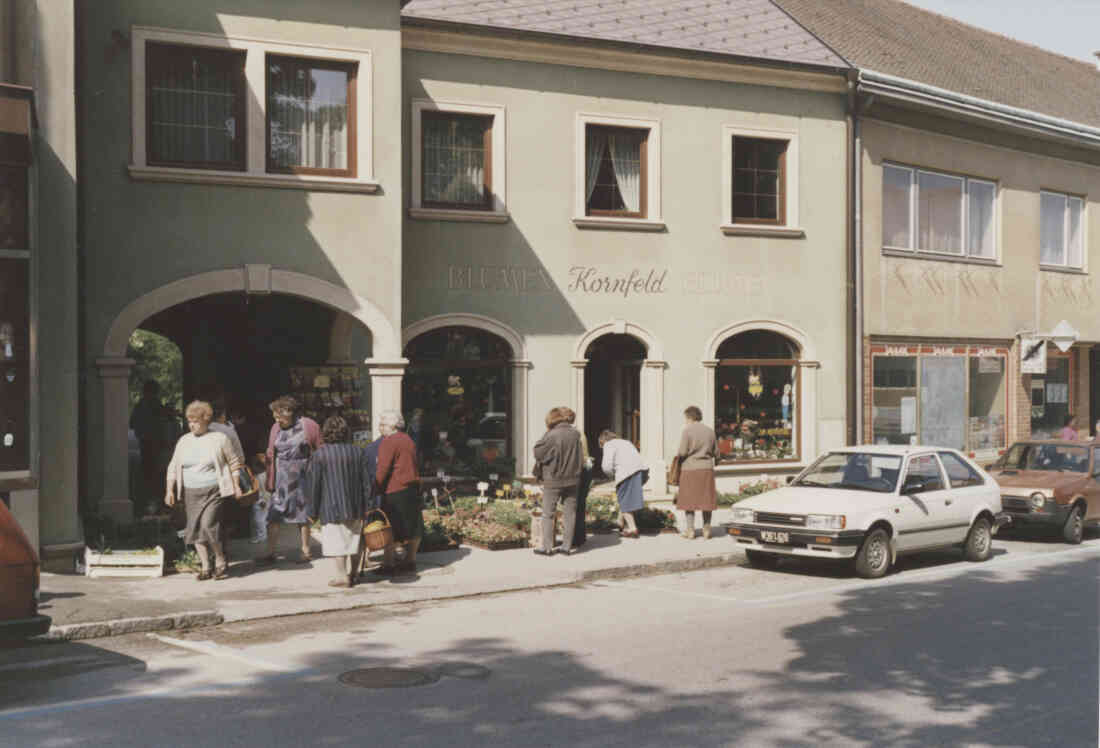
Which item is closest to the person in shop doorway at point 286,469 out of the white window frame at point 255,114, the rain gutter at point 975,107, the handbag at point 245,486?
the handbag at point 245,486

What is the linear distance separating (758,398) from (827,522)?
7334 millimetres

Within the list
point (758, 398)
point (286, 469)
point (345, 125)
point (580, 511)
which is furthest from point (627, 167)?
point (286, 469)

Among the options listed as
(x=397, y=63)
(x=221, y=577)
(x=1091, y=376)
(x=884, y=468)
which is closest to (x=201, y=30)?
(x=397, y=63)

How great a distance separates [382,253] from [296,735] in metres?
9.16

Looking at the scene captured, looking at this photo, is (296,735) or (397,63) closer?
(296,735)

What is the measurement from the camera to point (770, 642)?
368 inches

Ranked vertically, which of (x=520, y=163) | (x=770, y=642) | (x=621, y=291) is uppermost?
(x=520, y=163)

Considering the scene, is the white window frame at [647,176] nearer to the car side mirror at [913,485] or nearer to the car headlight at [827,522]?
the car side mirror at [913,485]

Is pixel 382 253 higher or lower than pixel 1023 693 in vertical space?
higher

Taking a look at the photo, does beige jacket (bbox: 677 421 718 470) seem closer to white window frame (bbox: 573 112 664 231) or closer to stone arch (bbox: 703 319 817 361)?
stone arch (bbox: 703 319 817 361)

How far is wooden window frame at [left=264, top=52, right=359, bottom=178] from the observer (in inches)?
578

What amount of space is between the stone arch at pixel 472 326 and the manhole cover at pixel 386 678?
328 inches

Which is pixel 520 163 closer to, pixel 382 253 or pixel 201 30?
pixel 382 253

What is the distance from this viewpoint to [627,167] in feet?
61.1
